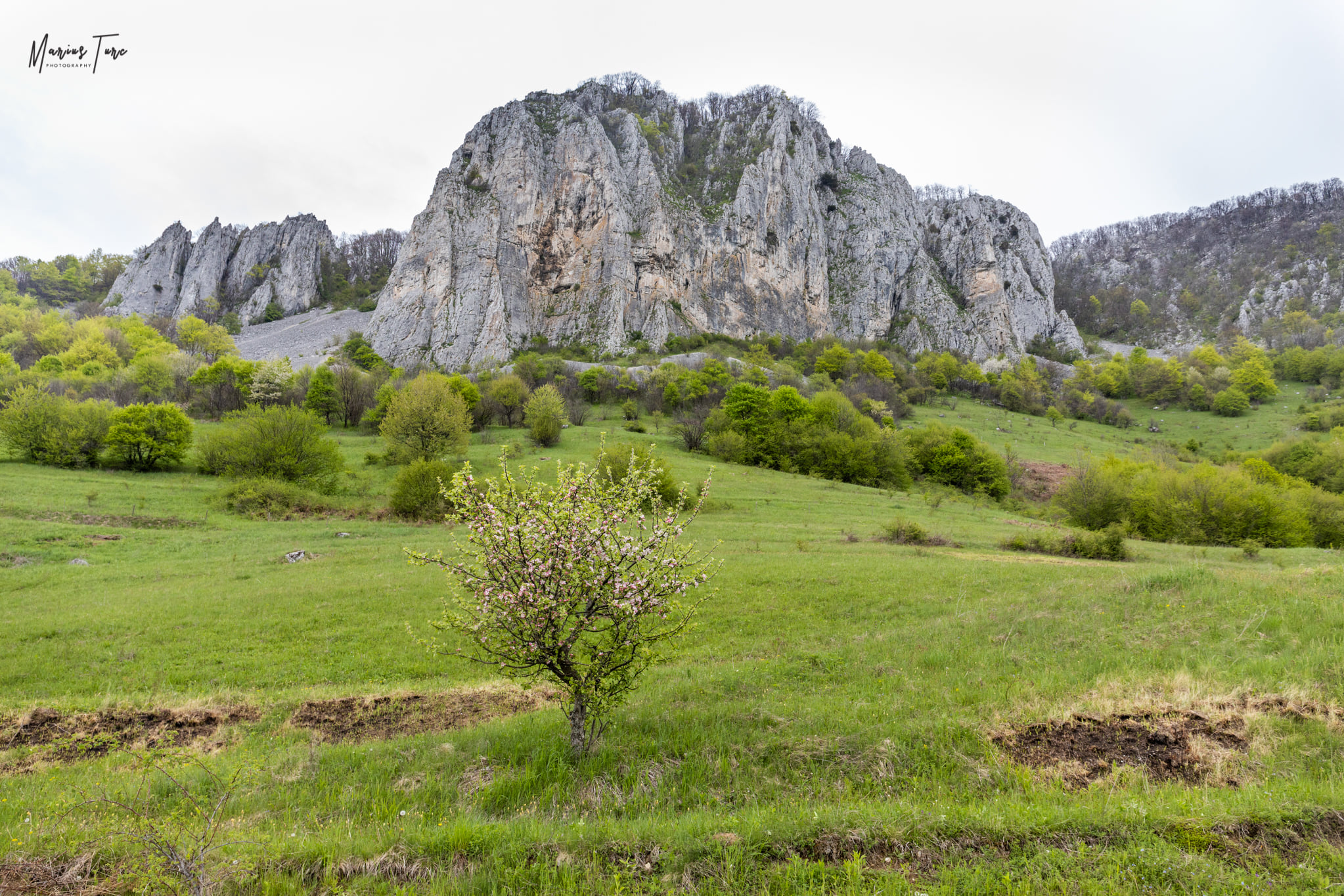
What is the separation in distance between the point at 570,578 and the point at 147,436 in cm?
5375

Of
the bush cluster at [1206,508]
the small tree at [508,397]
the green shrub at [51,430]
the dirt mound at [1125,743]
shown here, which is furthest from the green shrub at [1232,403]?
the green shrub at [51,430]

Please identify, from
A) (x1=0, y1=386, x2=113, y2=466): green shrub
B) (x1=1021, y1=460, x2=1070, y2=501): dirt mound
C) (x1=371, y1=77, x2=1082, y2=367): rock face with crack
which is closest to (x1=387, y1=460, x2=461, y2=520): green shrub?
(x1=0, y1=386, x2=113, y2=466): green shrub

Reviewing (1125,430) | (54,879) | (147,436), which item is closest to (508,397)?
(147,436)

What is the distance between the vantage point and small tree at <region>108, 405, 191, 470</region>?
41375mm

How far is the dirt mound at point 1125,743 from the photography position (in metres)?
6.20

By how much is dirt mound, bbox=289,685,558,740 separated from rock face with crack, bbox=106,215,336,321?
189 m

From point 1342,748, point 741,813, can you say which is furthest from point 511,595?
point 1342,748

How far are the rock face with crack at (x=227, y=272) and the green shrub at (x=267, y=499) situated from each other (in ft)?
513

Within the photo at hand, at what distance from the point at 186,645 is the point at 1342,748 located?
72.5 ft

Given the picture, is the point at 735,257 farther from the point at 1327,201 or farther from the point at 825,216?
the point at 1327,201

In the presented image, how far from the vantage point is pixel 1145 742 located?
21.7 feet

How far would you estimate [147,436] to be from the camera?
1662 inches

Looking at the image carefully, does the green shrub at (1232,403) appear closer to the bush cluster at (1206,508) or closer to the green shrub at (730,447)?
the bush cluster at (1206,508)

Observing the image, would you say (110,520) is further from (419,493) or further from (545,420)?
(545,420)
